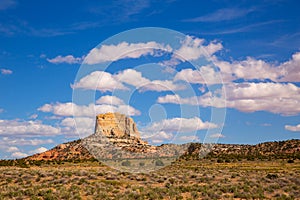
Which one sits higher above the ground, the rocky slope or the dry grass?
the rocky slope

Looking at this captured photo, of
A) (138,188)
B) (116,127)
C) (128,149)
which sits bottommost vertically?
(138,188)

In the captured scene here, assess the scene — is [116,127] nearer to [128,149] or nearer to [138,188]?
[128,149]

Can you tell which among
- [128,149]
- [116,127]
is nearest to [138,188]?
[128,149]

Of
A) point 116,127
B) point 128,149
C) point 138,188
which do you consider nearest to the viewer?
point 138,188

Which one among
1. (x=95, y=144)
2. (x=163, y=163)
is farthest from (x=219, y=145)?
(x=163, y=163)

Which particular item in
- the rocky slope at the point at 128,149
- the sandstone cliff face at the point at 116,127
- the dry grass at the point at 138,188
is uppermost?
the sandstone cliff face at the point at 116,127

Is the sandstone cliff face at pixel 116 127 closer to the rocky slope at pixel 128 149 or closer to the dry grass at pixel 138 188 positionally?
the rocky slope at pixel 128 149

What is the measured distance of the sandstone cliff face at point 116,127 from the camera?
422 ft

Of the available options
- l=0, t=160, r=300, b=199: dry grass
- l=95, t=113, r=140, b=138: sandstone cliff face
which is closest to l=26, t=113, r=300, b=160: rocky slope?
l=95, t=113, r=140, b=138: sandstone cliff face

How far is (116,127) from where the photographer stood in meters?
146

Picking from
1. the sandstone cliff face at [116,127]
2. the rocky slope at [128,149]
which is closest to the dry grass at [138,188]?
the rocky slope at [128,149]

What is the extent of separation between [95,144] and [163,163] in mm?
32523

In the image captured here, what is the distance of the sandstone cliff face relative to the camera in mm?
128750

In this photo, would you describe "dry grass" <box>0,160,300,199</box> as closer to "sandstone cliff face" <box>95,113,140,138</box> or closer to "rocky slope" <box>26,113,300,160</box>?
"rocky slope" <box>26,113,300,160</box>
